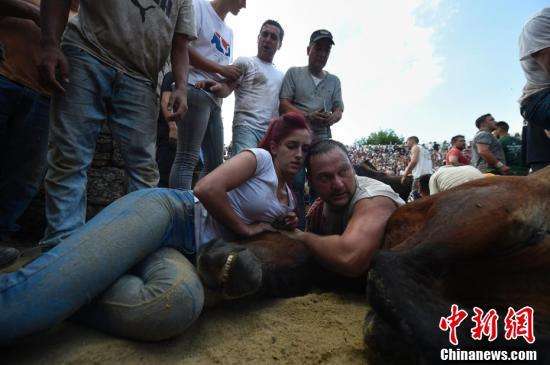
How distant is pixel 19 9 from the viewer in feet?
7.35

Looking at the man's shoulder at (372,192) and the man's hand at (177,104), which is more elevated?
the man's hand at (177,104)

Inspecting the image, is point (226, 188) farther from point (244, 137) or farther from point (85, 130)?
point (244, 137)

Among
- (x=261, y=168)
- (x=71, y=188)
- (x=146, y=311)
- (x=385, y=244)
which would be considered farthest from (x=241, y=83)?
(x=146, y=311)

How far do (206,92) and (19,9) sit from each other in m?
1.31

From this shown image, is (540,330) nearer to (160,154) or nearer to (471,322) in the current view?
(471,322)

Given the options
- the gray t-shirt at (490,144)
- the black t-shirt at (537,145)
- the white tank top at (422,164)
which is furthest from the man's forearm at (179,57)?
the white tank top at (422,164)

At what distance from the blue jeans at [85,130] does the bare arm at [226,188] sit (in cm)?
60

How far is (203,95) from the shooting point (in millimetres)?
3045

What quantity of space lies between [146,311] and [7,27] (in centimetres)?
208

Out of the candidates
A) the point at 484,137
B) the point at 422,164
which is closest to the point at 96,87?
the point at 484,137

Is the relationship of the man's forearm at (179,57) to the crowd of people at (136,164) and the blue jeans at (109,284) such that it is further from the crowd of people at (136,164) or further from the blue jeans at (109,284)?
the blue jeans at (109,284)

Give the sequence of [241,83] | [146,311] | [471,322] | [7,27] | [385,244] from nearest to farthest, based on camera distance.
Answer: [471,322] < [146,311] < [385,244] < [7,27] < [241,83]

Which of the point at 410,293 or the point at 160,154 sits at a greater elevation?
the point at 160,154

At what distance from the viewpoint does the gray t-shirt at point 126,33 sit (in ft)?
6.95
